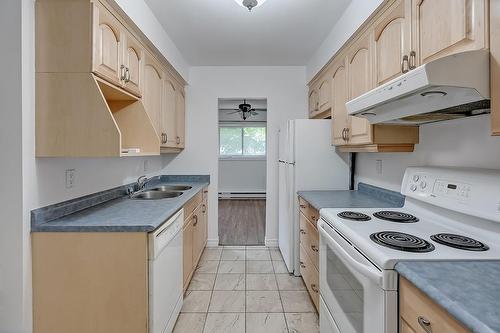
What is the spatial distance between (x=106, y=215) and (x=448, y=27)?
2046mm

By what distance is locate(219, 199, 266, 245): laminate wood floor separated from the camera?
4.03 metres

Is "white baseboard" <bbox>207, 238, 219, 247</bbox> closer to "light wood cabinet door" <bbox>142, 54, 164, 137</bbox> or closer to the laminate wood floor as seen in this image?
the laminate wood floor

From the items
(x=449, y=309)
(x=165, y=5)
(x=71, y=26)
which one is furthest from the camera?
(x=165, y=5)

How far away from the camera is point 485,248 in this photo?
3.57 ft

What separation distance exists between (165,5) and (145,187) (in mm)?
1784

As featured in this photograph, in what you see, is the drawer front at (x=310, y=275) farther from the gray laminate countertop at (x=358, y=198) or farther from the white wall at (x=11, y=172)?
the white wall at (x=11, y=172)

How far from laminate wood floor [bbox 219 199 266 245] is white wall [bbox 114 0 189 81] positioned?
7.89 ft

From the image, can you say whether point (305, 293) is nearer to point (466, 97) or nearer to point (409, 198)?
point (409, 198)

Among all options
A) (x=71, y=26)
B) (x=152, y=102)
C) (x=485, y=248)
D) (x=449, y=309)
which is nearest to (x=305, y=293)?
(x=485, y=248)

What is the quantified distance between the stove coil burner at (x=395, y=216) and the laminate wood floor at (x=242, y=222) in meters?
2.37

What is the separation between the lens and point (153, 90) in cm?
251

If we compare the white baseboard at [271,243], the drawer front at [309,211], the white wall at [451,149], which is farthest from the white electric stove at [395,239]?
the white baseboard at [271,243]

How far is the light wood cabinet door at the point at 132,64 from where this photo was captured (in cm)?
191

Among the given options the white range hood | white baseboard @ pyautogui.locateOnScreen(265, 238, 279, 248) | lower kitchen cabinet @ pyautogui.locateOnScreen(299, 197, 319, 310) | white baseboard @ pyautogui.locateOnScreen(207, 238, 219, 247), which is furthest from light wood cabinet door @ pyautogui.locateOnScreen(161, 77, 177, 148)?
the white range hood
